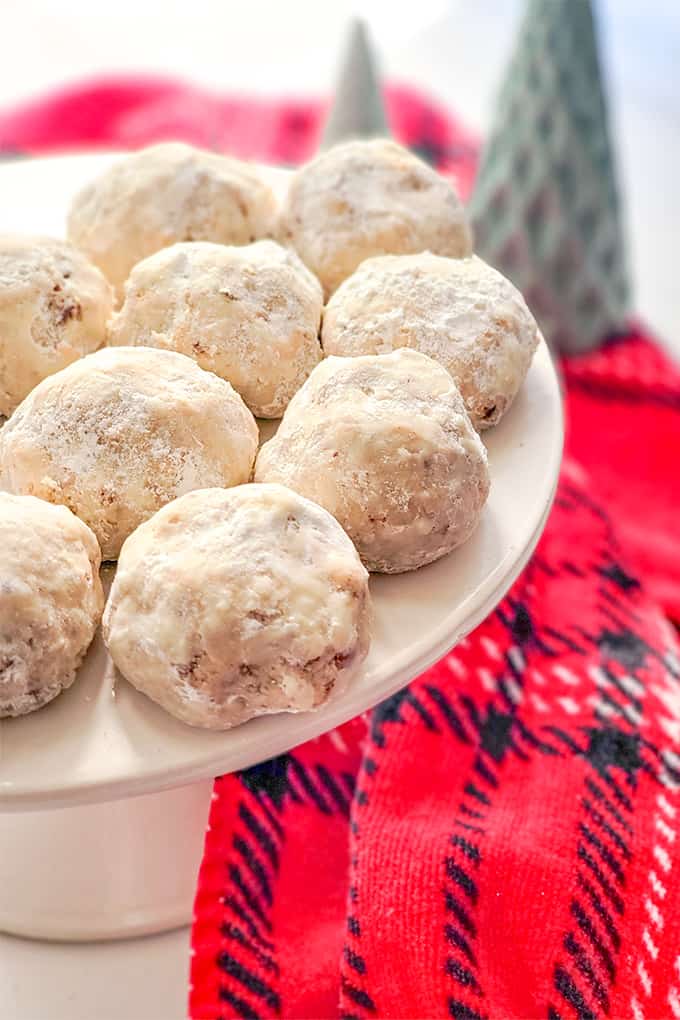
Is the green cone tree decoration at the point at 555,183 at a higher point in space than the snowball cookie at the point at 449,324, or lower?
lower

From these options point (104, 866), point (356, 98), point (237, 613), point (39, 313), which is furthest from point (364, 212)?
point (356, 98)

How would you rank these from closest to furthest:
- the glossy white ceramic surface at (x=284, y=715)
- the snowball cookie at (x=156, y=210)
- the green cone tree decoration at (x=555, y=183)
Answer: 1. the glossy white ceramic surface at (x=284, y=715)
2. the snowball cookie at (x=156, y=210)
3. the green cone tree decoration at (x=555, y=183)

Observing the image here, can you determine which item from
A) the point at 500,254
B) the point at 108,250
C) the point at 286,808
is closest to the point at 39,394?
the point at 108,250

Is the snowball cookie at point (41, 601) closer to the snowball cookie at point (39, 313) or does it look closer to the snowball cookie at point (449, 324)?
the snowball cookie at point (39, 313)

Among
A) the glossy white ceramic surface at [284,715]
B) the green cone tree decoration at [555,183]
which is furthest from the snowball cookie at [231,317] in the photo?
the green cone tree decoration at [555,183]

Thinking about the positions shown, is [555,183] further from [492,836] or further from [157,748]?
[157,748]

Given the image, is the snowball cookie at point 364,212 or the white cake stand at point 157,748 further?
the snowball cookie at point 364,212

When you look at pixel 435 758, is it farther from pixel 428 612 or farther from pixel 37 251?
pixel 37 251

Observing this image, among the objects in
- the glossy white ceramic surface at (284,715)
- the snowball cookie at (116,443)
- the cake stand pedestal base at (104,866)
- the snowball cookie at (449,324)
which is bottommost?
the cake stand pedestal base at (104,866)
